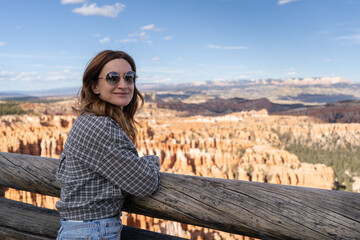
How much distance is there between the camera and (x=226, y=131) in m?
39.3

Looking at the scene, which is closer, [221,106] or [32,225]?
[32,225]

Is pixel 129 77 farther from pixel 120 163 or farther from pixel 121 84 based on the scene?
pixel 120 163

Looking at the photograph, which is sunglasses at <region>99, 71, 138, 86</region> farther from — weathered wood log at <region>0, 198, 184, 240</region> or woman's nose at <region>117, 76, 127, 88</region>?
weathered wood log at <region>0, 198, 184, 240</region>

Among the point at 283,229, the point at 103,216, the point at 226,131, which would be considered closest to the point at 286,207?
the point at 283,229

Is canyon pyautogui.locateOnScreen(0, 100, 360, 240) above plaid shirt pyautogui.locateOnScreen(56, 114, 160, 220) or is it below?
below

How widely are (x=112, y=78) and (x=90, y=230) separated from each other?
0.68 metres

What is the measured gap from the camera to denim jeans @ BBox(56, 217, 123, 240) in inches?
48.0

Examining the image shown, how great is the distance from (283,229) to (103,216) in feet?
2.42

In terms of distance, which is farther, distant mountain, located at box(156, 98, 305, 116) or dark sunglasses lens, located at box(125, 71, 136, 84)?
distant mountain, located at box(156, 98, 305, 116)

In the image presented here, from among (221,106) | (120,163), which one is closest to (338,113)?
(221,106)

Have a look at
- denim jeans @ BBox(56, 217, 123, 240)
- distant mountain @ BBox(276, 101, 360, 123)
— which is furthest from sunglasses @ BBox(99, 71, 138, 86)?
distant mountain @ BBox(276, 101, 360, 123)

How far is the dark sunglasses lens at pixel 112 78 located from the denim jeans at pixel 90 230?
0.62 m

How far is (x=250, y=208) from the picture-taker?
1201mm

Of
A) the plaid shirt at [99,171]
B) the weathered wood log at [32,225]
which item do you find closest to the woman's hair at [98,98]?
the plaid shirt at [99,171]
